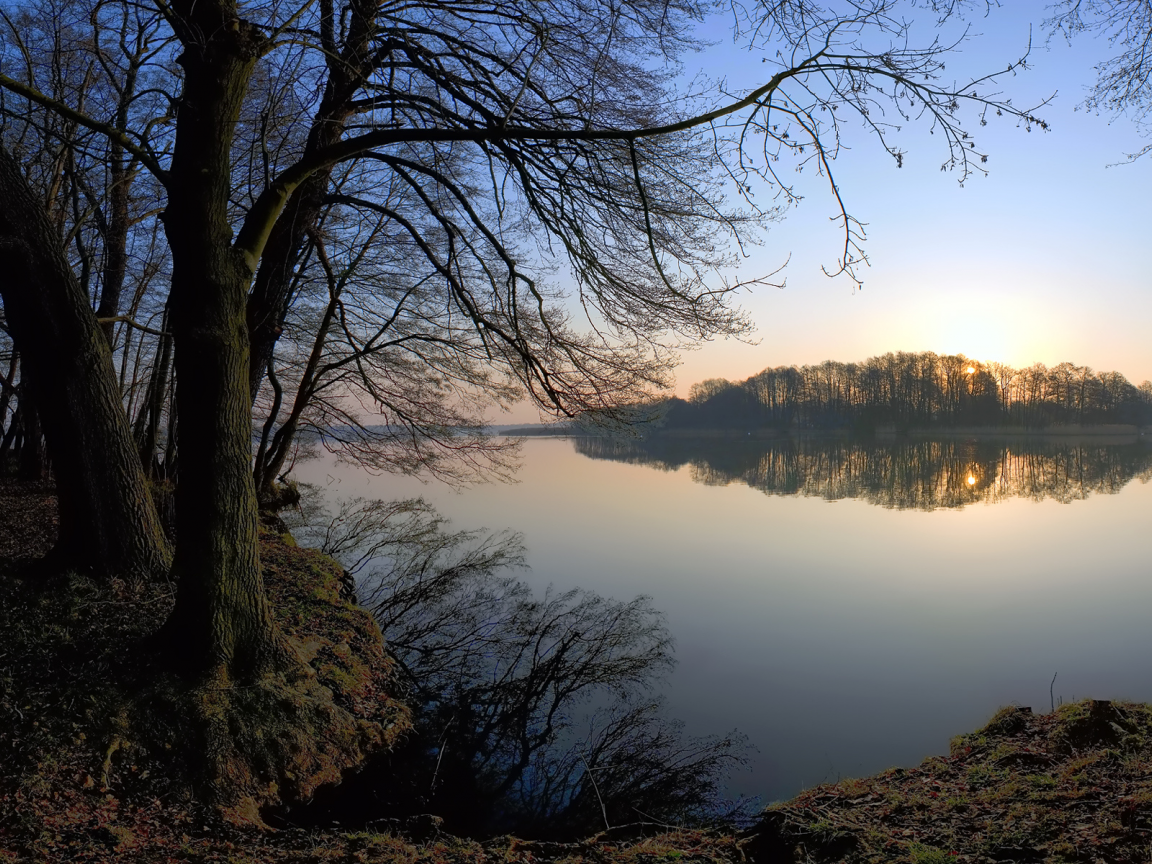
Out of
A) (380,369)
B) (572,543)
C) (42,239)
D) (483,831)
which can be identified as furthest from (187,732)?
(572,543)

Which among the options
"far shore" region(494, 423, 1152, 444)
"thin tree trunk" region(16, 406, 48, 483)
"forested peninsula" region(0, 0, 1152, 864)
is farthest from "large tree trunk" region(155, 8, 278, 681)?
"far shore" region(494, 423, 1152, 444)

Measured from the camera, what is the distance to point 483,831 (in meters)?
4.75

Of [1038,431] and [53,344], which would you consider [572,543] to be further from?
[1038,431]

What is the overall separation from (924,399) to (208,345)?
65462 millimetres

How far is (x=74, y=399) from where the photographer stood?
18.5 feet

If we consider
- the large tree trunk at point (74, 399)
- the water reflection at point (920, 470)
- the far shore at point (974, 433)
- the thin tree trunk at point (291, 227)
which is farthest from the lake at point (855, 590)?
the far shore at point (974, 433)

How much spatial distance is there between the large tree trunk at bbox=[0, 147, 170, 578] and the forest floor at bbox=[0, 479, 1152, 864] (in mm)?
379

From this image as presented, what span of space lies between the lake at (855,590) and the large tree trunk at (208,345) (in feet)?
13.4

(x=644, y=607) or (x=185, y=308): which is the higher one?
(x=185, y=308)

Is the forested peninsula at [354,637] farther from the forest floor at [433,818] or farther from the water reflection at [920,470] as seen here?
the water reflection at [920,470]

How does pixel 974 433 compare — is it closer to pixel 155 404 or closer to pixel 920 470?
pixel 920 470

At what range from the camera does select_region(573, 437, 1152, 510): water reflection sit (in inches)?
859

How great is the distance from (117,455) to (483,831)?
4129 mm

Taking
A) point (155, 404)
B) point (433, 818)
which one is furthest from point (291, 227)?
point (155, 404)
